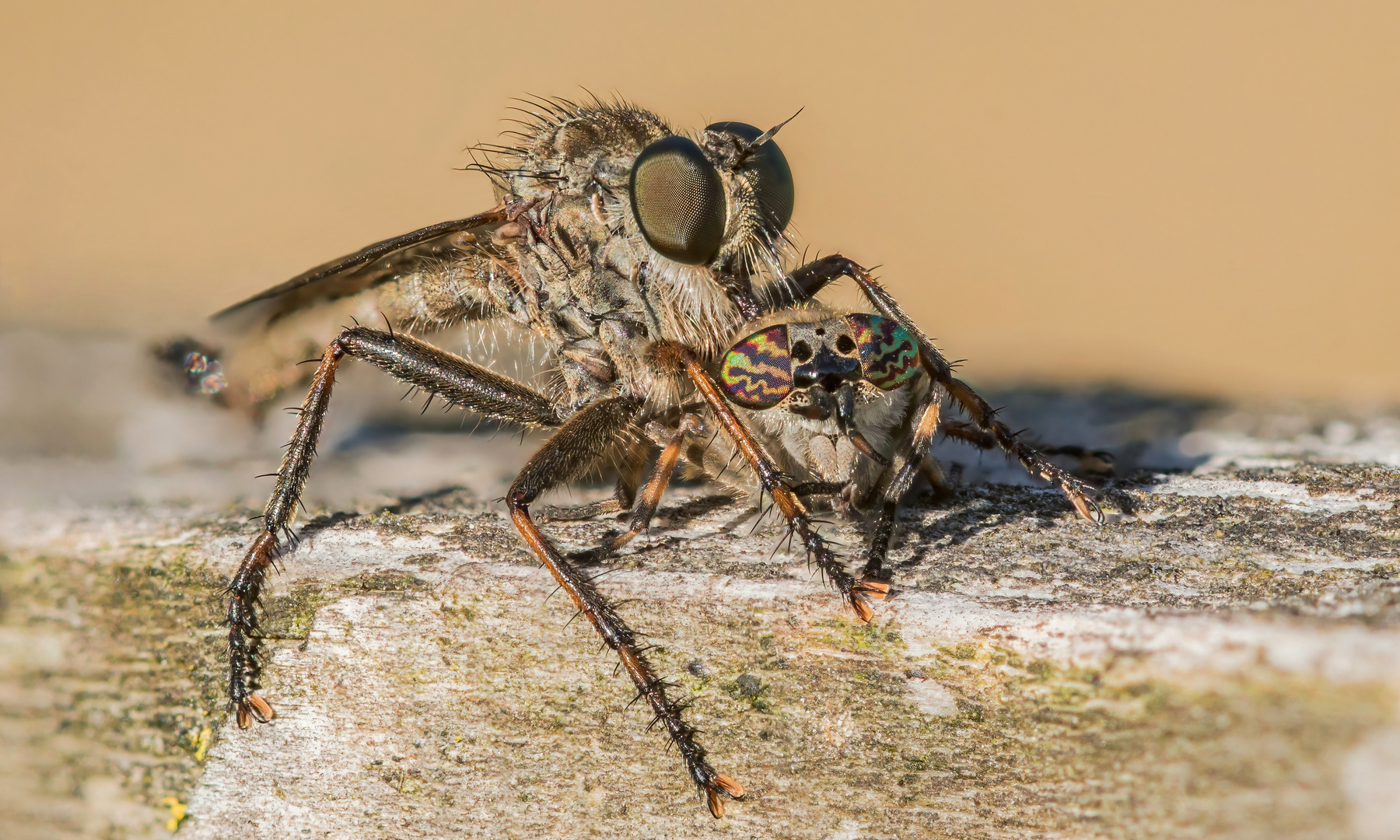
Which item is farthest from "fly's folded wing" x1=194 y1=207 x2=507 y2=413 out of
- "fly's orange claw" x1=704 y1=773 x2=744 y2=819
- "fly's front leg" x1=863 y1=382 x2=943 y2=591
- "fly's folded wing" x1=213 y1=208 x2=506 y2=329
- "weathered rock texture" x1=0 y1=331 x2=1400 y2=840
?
A: "fly's orange claw" x1=704 y1=773 x2=744 y2=819

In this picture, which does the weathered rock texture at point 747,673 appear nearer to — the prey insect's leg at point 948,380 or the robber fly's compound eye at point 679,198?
the prey insect's leg at point 948,380

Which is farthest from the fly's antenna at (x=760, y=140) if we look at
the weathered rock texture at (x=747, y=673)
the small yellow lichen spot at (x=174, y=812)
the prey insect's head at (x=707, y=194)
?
the small yellow lichen spot at (x=174, y=812)

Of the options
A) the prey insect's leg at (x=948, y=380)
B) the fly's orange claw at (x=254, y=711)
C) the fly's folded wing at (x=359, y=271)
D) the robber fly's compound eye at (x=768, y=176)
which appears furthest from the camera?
the fly's folded wing at (x=359, y=271)

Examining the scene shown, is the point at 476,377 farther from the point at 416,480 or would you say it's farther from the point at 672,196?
the point at 672,196

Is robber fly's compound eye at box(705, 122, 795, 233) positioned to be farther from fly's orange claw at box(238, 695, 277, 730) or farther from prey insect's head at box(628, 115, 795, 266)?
fly's orange claw at box(238, 695, 277, 730)

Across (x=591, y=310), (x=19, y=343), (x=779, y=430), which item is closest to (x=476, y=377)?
(x=591, y=310)

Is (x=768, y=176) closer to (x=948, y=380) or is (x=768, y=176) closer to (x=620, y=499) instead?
(x=948, y=380)
